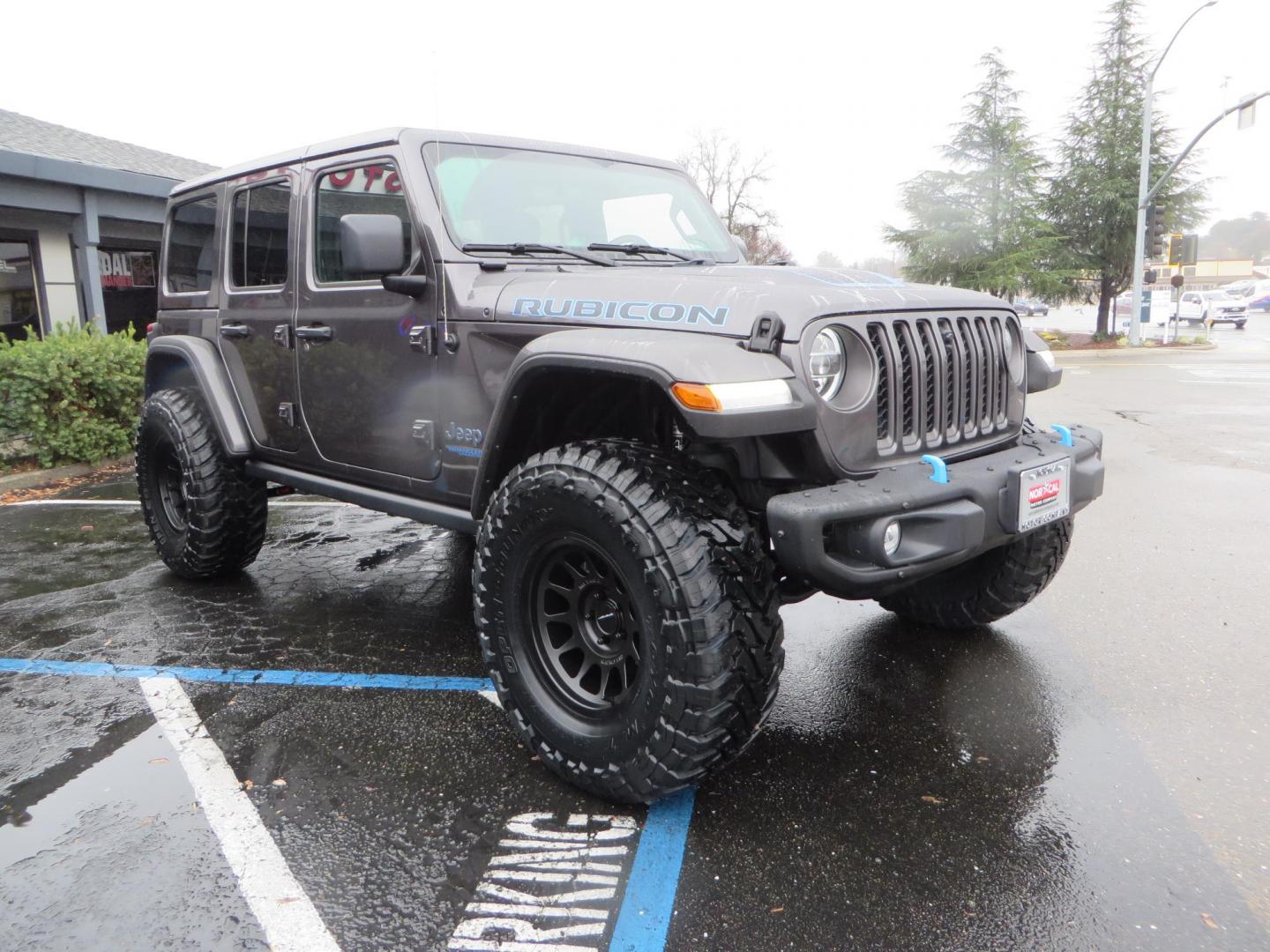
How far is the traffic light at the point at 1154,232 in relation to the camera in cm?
2147

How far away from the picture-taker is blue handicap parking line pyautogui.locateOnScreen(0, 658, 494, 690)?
3.53 meters

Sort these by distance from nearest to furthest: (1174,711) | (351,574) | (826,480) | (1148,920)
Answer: (1148,920), (826,480), (1174,711), (351,574)

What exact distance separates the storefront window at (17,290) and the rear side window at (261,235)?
9388mm

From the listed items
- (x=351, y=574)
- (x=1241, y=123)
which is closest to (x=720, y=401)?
(x=351, y=574)

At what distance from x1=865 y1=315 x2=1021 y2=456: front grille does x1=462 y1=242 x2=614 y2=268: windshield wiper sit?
1.14 metres

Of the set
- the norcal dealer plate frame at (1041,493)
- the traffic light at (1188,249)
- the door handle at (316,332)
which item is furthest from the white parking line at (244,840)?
the traffic light at (1188,249)

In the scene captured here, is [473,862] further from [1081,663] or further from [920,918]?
[1081,663]

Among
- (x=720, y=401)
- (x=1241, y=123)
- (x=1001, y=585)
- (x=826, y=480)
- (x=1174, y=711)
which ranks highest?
(x=1241, y=123)

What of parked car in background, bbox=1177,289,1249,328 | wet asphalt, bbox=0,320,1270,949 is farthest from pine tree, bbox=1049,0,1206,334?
wet asphalt, bbox=0,320,1270,949

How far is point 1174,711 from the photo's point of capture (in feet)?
10.5

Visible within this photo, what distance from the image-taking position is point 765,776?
2826 millimetres

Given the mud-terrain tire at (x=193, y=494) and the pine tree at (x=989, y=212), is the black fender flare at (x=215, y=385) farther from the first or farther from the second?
the pine tree at (x=989, y=212)

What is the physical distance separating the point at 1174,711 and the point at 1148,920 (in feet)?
4.32

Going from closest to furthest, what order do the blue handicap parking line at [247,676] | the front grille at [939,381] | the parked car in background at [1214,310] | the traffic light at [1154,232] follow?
the front grille at [939,381]
the blue handicap parking line at [247,676]
the traffic light at [1154,232]
the parked car in background at [1214,310]
